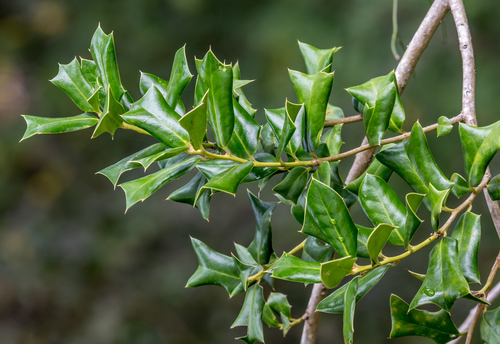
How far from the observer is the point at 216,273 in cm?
52

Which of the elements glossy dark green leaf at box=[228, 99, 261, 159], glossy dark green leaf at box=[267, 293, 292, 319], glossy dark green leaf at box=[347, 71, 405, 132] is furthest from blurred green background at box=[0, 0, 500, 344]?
glossy dark green leaf at box=[228, 99, 261, 159]

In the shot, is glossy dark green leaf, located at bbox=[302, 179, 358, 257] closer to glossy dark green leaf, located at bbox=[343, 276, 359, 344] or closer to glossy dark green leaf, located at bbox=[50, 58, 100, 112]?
glossy dark green leaf, located at bbox=[343, 276, 359, 344]

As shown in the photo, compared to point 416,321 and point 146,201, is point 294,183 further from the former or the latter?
point 146,201

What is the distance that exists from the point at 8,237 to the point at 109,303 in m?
0.44

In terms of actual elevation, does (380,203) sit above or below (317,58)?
below

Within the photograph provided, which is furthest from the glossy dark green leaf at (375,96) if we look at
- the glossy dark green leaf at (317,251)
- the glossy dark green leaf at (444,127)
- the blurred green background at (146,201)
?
the blurred green background at (146,201)

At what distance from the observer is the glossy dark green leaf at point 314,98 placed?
39 cm

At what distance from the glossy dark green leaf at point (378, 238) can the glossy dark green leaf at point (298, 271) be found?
0.15 ft

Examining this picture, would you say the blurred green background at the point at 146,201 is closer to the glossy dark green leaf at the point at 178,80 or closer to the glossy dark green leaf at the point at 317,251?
the glossy dark green leaf at the point at 317,251

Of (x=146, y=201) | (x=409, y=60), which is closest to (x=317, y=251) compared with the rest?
(x=409, y=60)

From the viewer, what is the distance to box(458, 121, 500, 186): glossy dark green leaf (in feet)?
1.16

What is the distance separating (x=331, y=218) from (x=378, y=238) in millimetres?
39

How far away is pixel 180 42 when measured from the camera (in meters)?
1.53

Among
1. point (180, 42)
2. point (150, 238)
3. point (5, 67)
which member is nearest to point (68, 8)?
point (5, 67)
